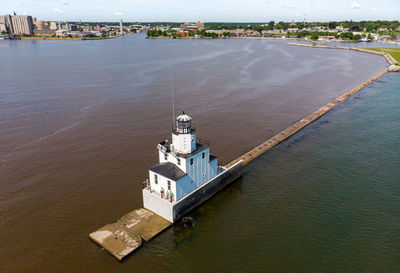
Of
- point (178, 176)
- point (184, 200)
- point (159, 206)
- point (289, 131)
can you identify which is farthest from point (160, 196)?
point (289, 131)

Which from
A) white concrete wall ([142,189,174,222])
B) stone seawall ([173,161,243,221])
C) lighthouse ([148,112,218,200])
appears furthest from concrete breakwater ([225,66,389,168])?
white concrete wall ([142,189,174,222])

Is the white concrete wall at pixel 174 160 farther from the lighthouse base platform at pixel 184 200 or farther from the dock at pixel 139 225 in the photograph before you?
the dock at pixel 139 225

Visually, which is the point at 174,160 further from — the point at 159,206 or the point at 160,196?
the point at 159,206

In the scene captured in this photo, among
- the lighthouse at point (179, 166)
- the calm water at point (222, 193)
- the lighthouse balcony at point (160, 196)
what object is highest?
the lighthouse at point (179, 166)

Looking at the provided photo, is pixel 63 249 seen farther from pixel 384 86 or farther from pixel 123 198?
pixel 384 86

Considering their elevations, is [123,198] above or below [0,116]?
below

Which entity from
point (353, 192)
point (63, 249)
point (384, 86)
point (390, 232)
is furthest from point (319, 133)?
point (384, 86)

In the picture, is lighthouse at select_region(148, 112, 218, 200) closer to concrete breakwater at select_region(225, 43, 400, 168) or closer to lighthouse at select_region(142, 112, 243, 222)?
lighthouse at select_region(142, 112, 243, 222)

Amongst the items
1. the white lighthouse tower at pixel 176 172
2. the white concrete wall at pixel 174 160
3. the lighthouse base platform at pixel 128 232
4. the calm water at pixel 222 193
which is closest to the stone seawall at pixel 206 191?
the white lighthouse tower at pixel 176 172
